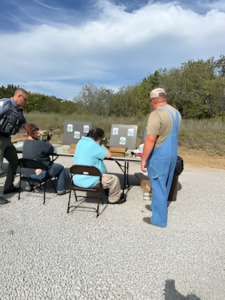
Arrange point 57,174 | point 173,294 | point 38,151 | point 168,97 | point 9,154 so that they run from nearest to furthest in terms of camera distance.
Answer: point 173,294
point 38,151
point 9,154
point 57,174
point 168,97

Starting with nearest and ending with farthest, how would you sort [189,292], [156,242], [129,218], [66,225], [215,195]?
1. [189,292]
2. [156,242]
3. [66,225]
4. [129,218]
5. [215,195]

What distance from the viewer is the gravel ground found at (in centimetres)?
210

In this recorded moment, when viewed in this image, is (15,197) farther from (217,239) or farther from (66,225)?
(217,239)

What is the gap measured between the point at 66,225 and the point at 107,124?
10.4m

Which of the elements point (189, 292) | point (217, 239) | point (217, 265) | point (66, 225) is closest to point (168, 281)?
point (189, 292)

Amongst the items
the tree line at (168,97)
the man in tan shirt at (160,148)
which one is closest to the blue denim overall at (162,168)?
the man in tan shirt at (160,148)

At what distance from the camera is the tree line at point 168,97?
15.6 m

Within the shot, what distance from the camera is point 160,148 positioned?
9.95 ft

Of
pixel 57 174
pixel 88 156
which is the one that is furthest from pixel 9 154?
pixel 88 156

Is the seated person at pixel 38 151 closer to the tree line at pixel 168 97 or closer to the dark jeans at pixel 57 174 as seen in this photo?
the dark jeans at pixel 57 174

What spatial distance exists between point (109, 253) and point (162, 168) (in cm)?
120

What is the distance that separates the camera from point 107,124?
527 inches

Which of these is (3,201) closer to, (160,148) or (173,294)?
(160,148)

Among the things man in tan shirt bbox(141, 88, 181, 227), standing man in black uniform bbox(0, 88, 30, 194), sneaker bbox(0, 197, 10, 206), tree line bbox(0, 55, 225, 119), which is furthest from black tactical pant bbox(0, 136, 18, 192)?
tree line bbox(0, 55, 225, 119)
